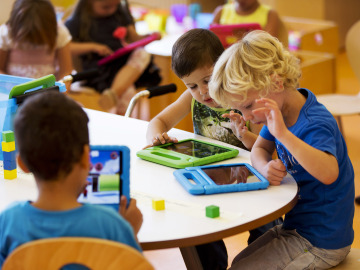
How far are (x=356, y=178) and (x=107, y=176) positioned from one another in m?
2.35

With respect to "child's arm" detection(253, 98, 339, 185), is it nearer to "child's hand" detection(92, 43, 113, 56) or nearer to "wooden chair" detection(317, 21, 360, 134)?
"wooden chair" detection(317, 21, 360, 134)

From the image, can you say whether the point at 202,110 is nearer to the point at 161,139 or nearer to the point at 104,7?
the point at 161,139

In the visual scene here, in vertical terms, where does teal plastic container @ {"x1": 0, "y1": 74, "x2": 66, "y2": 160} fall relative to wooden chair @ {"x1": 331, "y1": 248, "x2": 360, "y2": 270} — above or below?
above

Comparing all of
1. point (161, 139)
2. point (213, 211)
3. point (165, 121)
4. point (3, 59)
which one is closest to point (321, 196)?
point (213, 211)

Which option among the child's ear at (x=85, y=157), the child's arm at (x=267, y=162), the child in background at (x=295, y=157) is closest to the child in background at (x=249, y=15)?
the child's arm at (x=267, y=162)

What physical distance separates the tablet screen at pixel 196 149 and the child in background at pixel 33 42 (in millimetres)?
1556

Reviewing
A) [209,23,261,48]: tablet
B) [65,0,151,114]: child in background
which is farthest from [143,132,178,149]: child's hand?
[65,0,151,114]: child in background

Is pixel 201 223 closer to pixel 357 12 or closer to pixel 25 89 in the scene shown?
pixel 25 89

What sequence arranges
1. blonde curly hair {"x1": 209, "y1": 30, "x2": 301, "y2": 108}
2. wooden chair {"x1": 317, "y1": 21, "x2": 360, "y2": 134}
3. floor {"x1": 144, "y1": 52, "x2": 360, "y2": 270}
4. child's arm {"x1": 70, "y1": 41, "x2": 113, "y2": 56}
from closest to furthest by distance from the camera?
blonde curly hair {"x1": 209, "y1": 30, "x2": 301, "y2": 108}, floor {"x1": 144, "y1": 52, "x2": 360, "y2": 270}, wooden chair {"x1": 317, "y1": 21, "x2": 360, "y2": 134}, child's arm {"x1": 70, "y1": 41, "x2": 113, "y2": 56}

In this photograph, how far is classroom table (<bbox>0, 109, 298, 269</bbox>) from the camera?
4.24 ft

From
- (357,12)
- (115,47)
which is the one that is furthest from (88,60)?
(357,12)

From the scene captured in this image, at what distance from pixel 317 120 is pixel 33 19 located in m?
1.98

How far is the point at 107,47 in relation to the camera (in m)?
3.88

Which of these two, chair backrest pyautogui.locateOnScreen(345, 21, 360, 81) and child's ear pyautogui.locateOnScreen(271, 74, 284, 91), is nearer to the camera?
child's ear pyautogui.locateOnScreen(271, 74, 284, 91)
